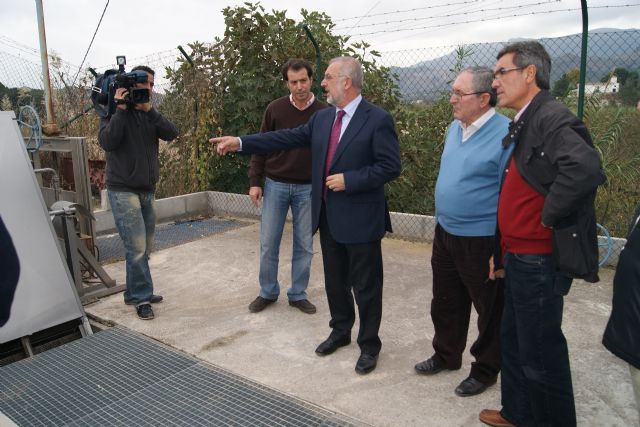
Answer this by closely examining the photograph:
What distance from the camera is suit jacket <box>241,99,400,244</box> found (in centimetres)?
277

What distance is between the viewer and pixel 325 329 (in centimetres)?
354

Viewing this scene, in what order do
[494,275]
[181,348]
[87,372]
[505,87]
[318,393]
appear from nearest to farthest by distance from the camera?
[505,87] < [494,275] < [318,393] < [87,372] < [181,348]

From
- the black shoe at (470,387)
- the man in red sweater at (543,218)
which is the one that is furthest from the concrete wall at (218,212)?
the man in red sweater at (543,218)

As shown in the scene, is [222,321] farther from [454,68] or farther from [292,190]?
[454,68]

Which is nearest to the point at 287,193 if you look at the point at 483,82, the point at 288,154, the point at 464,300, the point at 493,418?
the point at 288,154

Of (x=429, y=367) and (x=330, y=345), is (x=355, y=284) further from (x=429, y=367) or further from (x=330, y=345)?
(x=429, y=367)

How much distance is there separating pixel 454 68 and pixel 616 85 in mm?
1559

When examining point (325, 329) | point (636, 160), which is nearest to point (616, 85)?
point (636, 160)

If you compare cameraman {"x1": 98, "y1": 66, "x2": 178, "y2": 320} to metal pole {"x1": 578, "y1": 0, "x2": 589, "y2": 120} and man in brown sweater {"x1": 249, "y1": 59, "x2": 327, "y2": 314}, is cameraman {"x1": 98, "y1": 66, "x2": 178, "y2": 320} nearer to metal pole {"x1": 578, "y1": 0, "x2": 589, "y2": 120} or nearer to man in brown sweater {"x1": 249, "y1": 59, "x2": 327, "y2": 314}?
man in brown sweater {"x1": 249, "y1": 59, "x2": 327, "y2": 314}

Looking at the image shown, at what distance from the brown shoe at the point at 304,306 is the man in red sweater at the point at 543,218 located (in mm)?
1798

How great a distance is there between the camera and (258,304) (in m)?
3.84

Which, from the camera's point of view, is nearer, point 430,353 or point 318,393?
point 318,393

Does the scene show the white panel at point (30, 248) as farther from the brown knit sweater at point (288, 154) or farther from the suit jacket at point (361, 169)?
the suit jacket at point (361, 169)

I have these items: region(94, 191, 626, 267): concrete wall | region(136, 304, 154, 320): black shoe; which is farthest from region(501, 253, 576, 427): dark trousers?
region(94, 191, 626, 267): concrete wall
